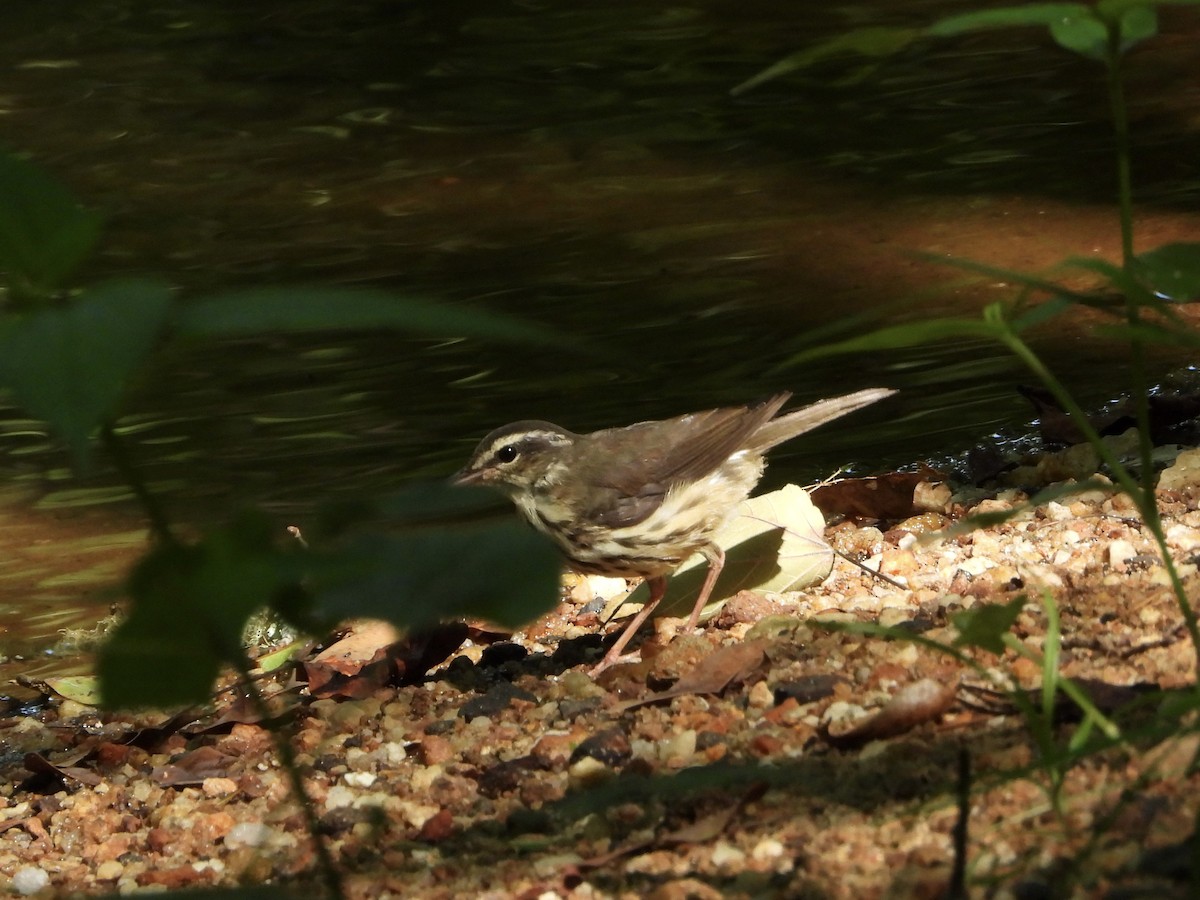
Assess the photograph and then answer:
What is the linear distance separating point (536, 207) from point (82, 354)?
7843 millimetres

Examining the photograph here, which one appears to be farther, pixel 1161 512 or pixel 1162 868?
pixel 1161 512

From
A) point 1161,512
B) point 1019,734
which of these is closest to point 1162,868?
point 1019,734

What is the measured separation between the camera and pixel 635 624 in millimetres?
4402

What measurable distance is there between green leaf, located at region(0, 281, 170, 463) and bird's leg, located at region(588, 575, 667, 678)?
2.73 meters

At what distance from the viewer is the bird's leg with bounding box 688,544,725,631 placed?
454cm

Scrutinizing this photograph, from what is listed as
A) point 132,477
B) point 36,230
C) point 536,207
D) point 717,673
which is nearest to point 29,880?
point 717,673

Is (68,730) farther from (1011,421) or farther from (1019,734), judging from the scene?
(1011,421)

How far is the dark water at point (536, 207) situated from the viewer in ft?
21.7

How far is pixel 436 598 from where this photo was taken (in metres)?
1.36

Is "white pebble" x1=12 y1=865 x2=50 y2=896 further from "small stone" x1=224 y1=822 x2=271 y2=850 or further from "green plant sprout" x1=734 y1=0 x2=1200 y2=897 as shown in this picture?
"green plant sprout" x1=734 y1=0 x2=1200 y2=897

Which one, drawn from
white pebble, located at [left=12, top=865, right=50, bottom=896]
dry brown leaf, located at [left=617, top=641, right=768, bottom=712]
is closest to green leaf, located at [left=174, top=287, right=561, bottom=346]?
dry brown leaf, located at [left=617, top=641, right=768, bottom=712]

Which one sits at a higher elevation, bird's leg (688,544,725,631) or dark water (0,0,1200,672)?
bird's leg (688,544,725,631)

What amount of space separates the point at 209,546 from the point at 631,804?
142 centimetres

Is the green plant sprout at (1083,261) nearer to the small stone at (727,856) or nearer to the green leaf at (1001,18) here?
the green leaf at (1001,18)
